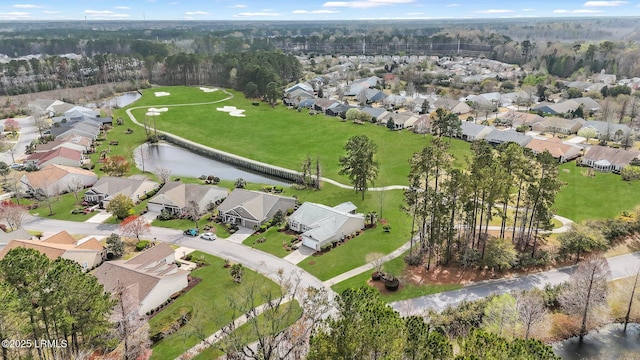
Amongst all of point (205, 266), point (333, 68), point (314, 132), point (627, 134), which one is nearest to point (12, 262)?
point (205, 266)

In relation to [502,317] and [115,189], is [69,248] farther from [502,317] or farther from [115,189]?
[502,317]

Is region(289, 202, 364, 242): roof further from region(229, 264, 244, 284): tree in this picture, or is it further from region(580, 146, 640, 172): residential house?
region(580, 146, 640, 172): residential house

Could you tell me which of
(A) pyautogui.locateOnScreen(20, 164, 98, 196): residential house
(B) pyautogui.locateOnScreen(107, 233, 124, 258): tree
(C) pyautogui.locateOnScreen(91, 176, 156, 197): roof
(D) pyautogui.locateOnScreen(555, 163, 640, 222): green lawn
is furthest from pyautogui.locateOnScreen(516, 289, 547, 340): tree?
(A) pyautogui.locateOnScreen(20, 164, 98, 196): residential house

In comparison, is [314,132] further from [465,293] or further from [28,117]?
[28,117]

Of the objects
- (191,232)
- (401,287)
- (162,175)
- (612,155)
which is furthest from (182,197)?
(612,155)

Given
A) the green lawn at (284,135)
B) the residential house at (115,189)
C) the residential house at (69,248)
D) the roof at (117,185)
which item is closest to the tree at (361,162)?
the green lawn at (284,135)

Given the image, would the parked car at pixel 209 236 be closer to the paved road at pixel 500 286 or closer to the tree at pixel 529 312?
the paved road at pixel 500 286
